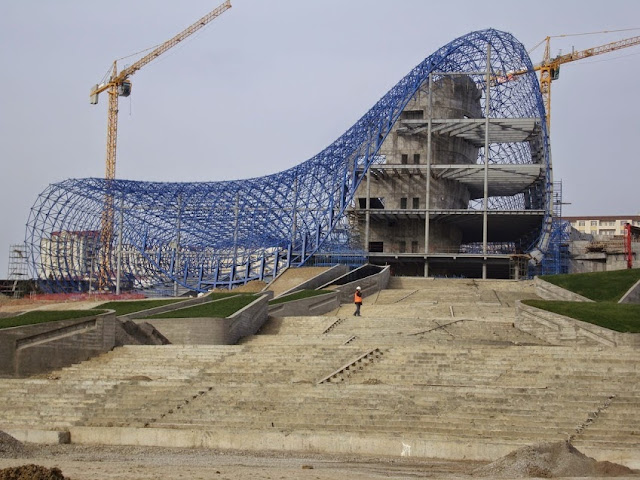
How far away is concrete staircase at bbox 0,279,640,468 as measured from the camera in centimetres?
2128

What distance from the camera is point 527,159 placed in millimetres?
75250

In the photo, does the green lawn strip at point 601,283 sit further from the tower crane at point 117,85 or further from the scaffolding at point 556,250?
the tower crane at point 117,85

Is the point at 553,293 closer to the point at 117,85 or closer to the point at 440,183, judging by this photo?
the point at 440,183

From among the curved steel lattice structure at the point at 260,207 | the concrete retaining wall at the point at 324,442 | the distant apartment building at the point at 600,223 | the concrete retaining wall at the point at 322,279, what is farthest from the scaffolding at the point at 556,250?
the distant apartment building at the point at 600,223

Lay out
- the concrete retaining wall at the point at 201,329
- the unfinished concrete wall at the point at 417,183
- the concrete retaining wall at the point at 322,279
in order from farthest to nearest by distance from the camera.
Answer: the unfinished concrete wall at the point at 417,183, the concrete retaining wall at the point at 322,279, the concrete retaining wall at the point at 201,329

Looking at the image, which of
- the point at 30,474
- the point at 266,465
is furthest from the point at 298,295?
the point at 30,474

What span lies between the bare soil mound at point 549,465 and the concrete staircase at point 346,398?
→ 1946 mm

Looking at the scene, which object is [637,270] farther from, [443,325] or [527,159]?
[527,159]

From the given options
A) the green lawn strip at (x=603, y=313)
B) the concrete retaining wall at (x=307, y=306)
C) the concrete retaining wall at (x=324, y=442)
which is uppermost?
the green lawn strip at (x=603, y=313)

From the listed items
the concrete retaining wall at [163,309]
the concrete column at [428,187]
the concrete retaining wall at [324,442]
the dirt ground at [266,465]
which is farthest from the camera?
the concrete column at [428,187]

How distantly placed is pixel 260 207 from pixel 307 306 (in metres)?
26.8

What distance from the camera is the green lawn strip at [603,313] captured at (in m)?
32.0

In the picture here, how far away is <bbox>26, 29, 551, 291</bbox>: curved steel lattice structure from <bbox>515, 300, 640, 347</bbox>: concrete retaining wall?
31.3 metres

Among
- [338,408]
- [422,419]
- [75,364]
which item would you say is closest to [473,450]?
[422,419]
